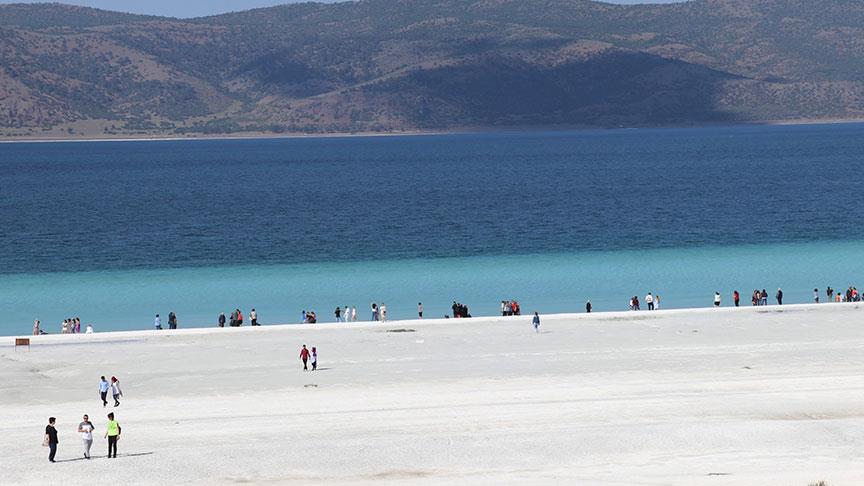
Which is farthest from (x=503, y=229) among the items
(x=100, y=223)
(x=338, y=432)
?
(x=338, y=432)

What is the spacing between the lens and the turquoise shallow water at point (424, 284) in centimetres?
5331

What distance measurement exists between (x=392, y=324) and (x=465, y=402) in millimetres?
13165

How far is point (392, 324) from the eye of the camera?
46.5m

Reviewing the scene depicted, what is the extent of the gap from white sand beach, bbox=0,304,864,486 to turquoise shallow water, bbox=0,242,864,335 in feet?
23.2

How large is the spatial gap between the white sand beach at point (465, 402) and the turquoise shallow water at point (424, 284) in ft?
23.2

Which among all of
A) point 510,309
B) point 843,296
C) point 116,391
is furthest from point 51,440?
point 843,296

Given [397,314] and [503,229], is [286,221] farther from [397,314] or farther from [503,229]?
[397,314]

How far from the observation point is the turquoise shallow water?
2099 inches

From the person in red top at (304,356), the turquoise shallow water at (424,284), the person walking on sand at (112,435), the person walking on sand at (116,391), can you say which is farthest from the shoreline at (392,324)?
the person walking on sand at (112,435)

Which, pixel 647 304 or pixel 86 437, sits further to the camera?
pixel 647 304

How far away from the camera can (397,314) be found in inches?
2036

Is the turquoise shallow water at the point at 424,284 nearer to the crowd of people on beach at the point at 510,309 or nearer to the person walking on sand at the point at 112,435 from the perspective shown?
the crowd of people on beach at the point at 510,309

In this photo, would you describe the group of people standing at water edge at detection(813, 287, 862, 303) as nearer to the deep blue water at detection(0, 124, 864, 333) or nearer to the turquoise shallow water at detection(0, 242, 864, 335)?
the turquoise shallow water at detection(0, 242, 864, 335)

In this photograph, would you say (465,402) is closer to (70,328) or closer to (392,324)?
(392,324)
